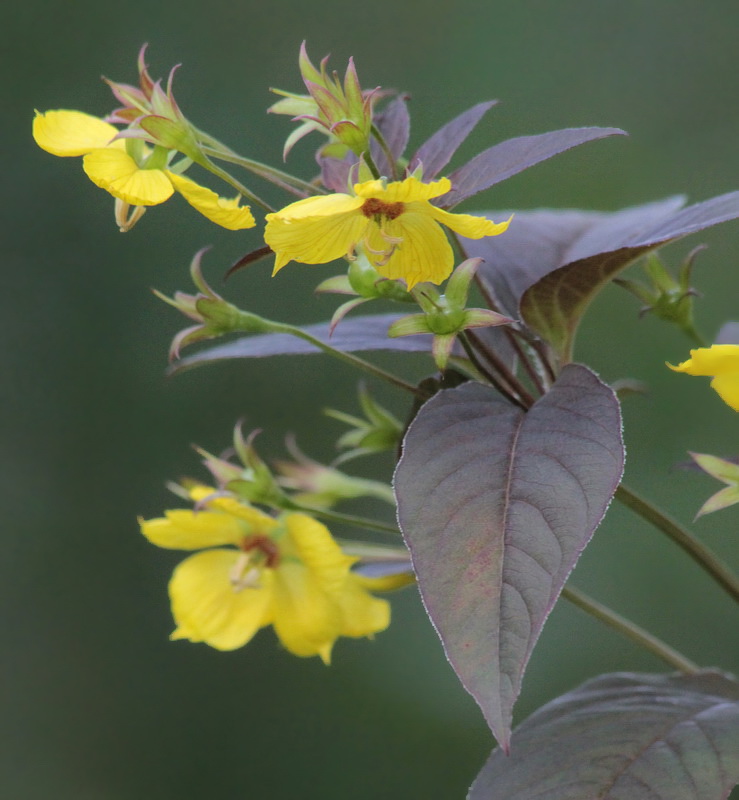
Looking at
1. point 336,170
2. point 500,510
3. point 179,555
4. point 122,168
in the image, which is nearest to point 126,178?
point 122,168

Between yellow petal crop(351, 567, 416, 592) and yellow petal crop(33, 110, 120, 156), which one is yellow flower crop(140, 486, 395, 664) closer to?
yellow petal crop(351, 567, 416, 592)

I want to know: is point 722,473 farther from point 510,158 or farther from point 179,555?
point 179,555

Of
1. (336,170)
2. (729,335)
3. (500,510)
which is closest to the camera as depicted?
(500,510)

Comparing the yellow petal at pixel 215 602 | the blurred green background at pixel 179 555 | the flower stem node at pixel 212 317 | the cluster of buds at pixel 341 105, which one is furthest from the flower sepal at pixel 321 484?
the blurred green background at pixel 179 555

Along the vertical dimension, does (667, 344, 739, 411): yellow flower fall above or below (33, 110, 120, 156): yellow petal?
below

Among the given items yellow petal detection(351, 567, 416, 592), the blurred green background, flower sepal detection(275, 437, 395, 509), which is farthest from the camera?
the blurred green background

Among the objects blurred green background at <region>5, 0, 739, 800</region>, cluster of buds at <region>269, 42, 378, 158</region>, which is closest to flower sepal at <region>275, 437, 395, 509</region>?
cluster of buds at <region>269, 42, 378, 158</region>

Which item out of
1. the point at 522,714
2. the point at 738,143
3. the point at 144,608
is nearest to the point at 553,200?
the point at 738,143

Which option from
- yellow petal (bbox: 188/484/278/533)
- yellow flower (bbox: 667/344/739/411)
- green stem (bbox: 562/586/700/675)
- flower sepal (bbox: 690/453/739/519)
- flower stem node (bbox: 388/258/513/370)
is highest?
flower stem node (bbox: 388/258/513/370)
